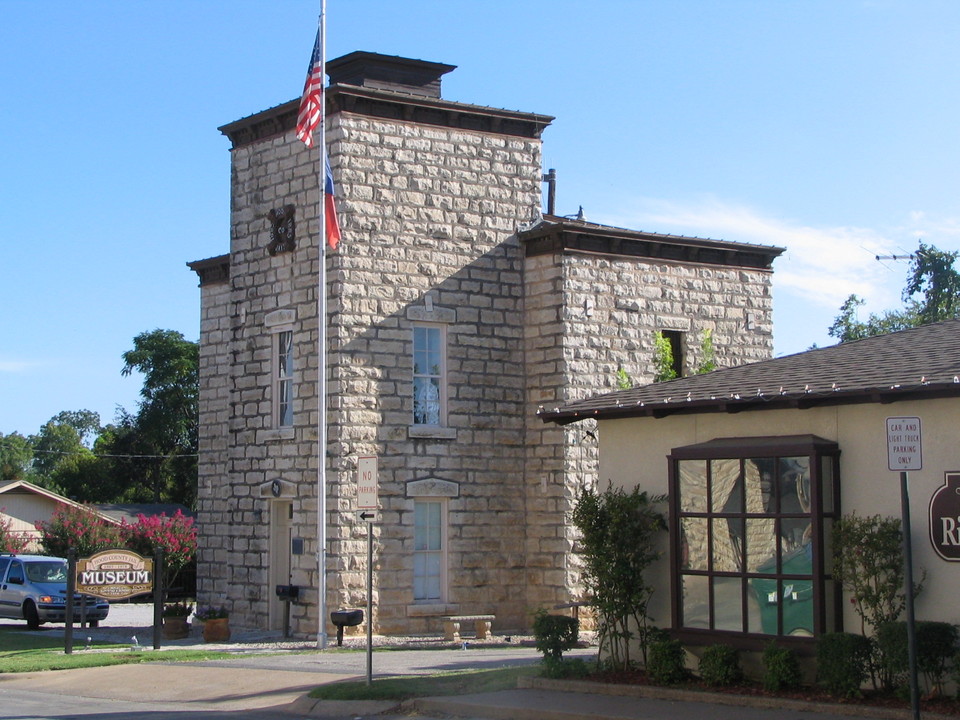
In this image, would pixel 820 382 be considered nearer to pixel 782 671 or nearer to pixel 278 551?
pixel 782 671

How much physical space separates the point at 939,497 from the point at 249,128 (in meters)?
17.1

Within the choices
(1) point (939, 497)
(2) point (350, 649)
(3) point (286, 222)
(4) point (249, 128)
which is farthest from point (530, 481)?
(1) point (939, 497)

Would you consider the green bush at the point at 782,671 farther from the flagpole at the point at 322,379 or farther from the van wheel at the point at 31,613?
the van wheel at the point at 31,613

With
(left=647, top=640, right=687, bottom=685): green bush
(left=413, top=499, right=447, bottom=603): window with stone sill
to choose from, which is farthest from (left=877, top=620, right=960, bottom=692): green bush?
(left=413, top=499, right=447, bottom=603): window with stone sill

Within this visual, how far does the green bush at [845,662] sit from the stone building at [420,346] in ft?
37.4

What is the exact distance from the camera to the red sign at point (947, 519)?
1295 cm

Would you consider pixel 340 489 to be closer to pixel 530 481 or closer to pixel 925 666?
pixel 530 481

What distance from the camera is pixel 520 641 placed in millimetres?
23109

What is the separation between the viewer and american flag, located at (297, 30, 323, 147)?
2298 cm

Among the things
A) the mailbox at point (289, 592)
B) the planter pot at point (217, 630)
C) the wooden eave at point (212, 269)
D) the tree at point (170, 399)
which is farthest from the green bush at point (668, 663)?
the tree at point (170, 399)

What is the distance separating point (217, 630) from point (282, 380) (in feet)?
16.2

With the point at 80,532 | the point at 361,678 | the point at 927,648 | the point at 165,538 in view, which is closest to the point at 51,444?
the point at 80,532

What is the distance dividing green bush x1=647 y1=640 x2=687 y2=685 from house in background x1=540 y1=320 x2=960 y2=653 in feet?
1.20

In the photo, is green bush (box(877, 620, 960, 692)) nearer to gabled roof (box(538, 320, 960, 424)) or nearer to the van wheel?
gabled roof (box(538, 320, 960, 424))
